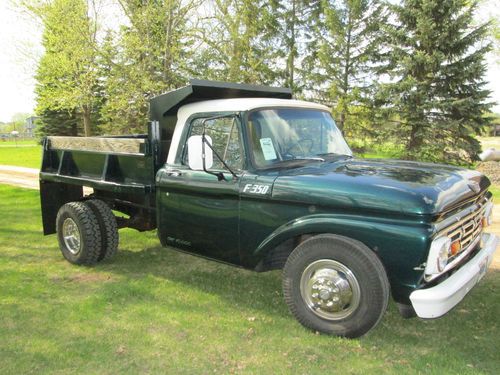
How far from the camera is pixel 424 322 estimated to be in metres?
4.09

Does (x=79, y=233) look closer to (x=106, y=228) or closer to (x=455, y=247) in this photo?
(x=106, y=228)

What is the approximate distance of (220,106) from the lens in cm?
448

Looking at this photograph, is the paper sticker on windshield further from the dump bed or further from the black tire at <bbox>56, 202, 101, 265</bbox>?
the black tire at <bbox>56, 202, 101, 265</bbox>

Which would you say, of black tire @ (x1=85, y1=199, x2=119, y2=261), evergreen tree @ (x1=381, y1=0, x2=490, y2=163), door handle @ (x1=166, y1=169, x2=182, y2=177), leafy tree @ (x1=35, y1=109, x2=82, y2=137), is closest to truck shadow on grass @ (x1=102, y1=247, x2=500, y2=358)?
black tire @ (x1=85, y1=199, x2=119, y2=261)

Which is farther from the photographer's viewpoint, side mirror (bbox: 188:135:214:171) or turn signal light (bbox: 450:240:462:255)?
side mirror (bbox: 188:135:214:171)

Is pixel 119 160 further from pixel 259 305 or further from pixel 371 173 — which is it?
pixel 371 173

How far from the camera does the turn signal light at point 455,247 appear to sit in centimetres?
353

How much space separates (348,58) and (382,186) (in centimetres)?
1897

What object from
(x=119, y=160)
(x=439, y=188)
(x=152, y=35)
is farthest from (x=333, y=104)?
(x=439, y=188)

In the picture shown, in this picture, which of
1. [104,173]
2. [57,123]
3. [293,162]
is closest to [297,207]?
[293,162]

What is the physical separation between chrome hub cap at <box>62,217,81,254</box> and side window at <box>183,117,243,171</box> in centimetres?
259

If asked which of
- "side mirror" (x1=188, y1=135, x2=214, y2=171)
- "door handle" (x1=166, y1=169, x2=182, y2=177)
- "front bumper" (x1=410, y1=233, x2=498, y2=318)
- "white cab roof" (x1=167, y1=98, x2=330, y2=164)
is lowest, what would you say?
"front bumper" (x1=410, y1=233, x2=498, y2=318)

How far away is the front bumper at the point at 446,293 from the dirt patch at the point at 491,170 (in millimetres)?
11344

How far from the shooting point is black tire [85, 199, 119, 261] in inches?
227
